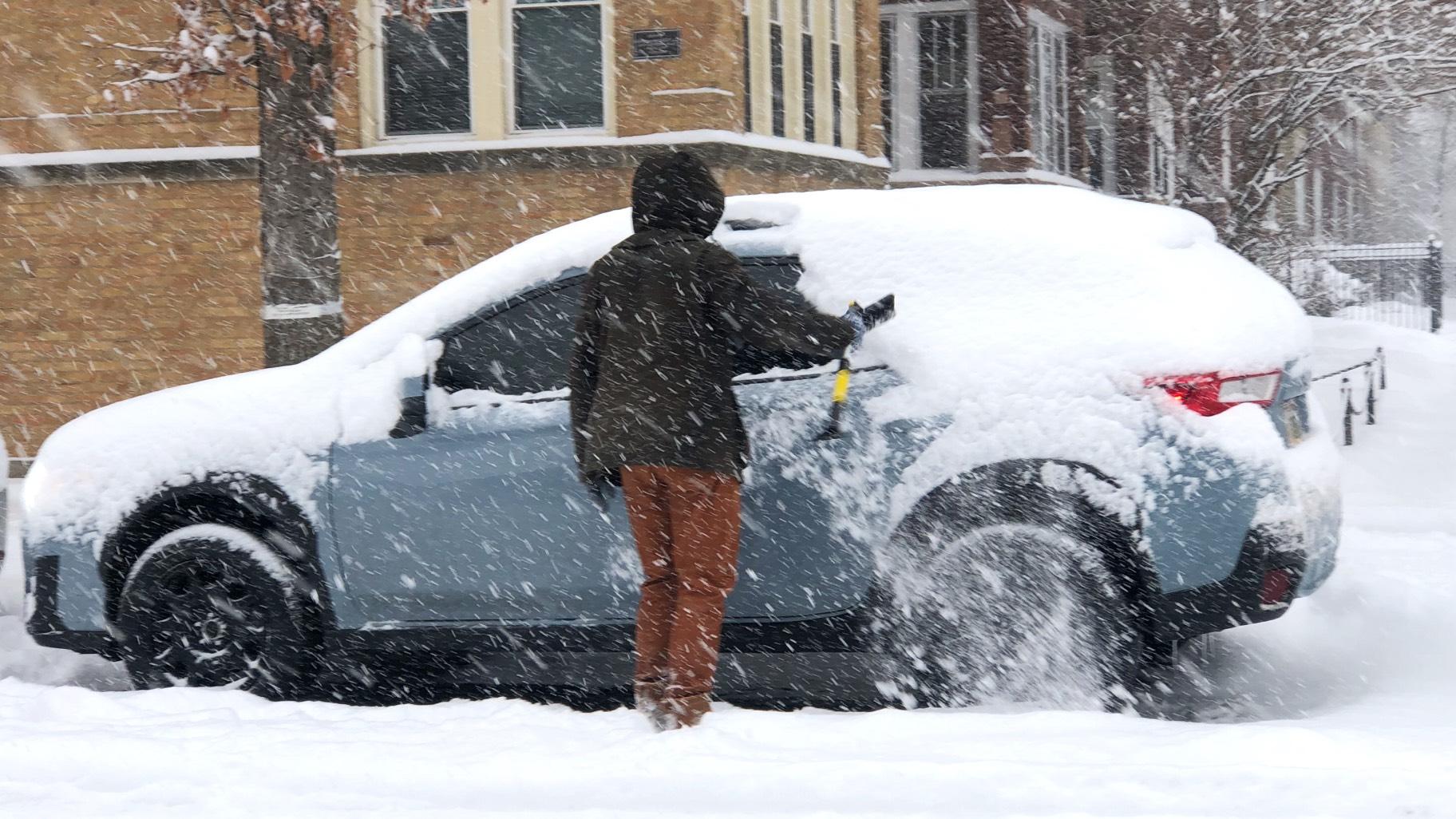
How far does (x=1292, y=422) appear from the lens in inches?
193

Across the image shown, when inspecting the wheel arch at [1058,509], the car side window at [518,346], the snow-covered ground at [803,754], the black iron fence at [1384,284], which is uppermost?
the black iron fence at [1384,284]

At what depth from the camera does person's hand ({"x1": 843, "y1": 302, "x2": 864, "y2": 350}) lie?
15.4 feet

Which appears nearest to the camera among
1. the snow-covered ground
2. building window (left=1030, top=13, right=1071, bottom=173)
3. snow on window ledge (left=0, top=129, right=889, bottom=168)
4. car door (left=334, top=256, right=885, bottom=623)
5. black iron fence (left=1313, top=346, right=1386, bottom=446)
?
the snow-covered ground

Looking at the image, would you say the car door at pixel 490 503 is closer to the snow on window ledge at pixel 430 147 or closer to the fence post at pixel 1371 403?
the snow on window ledge at pixel 430 147

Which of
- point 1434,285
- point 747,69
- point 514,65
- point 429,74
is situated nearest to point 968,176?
point 747,69

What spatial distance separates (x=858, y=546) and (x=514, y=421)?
1.24 m

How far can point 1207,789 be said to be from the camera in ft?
12.9

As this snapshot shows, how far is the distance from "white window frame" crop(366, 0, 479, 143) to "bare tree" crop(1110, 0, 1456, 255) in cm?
649

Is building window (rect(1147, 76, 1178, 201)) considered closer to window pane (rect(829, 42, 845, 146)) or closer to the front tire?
window pane (rect(829, 42, 845, 146))

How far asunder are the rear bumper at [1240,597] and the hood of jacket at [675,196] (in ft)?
6.02

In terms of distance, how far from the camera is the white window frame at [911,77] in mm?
17547

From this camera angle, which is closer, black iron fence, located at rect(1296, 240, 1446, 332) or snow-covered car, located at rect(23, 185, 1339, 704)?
snow-covered car, located at rect(23, 185, 1339, 704)

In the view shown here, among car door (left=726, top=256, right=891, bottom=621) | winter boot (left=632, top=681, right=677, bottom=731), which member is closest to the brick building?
car door (left=726, top=256, right=891, bottom=621)

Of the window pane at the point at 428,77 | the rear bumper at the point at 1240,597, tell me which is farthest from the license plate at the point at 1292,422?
the window pane at the point at 428,77
